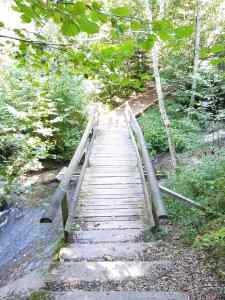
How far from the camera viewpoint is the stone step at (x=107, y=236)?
3.81 metres

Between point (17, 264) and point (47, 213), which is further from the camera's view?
point (17, 264)

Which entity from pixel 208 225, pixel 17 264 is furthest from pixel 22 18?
pixel 17 264

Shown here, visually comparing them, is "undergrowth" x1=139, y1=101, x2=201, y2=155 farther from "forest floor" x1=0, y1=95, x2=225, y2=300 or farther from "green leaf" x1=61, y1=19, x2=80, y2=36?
"green leaf" x1=61, y1=19, x2=80, y2=36

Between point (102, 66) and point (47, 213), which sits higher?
point (102, 66)

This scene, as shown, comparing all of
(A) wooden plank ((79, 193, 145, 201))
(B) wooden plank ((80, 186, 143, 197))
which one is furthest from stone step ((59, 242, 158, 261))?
(B) wooden plank ((80, 186, 143, 197))

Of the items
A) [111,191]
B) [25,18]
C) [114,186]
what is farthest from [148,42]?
[114,186]

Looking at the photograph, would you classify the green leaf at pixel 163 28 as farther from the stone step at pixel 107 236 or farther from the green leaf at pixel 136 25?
the stone step at pixel 107 236

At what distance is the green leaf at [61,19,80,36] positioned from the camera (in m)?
1.32

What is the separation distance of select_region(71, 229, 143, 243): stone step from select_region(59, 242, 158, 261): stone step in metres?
0.20

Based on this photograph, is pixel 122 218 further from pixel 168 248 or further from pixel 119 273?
pixel 119 273

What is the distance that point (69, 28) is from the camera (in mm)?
1343

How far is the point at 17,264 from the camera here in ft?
14.9

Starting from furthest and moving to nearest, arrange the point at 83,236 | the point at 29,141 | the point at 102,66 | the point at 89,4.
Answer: the point at 29,141
the point at 83,236
the point at 102,66
the point at 89,4

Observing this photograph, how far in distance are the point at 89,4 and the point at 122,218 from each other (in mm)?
3565
